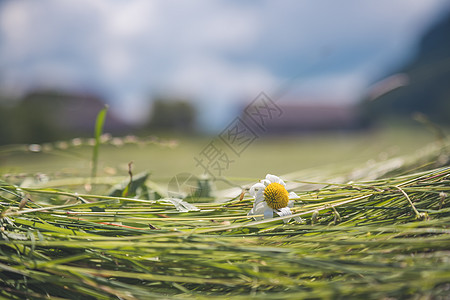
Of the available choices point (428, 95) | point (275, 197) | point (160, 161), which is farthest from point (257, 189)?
point (428, 95)

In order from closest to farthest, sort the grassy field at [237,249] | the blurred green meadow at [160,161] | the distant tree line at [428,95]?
the grassy field at [237,249] → the blurred green meadow at [160,161] → the distant tree line at [428,95]

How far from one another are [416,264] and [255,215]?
0.14 meters

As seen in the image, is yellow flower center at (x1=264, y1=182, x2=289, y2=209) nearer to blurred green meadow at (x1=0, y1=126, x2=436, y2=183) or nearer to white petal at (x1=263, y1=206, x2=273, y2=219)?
white petal at (x1=263, y1=206, x2=273, y2=219)

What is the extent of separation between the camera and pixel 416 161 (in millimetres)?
629

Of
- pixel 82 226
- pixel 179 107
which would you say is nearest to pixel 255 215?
pixel 82 226

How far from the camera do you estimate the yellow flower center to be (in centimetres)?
31

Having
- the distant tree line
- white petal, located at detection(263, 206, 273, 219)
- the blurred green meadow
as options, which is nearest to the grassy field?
white petal, located at detection(263, 206, 273, 219)

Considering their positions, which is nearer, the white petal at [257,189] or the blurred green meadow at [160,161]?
the white petal at [257,189]

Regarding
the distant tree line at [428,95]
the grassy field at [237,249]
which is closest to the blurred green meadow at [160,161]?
the grassy field at [237,249]

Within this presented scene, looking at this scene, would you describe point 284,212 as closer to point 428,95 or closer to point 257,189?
point 257,189

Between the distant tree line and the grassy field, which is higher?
the distant tree line

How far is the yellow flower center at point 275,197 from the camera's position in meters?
0.31

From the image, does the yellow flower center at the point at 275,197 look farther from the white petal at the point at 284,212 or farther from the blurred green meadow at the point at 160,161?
the blurred green meadow at the point at 160,161

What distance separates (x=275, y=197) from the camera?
12.4 inches
